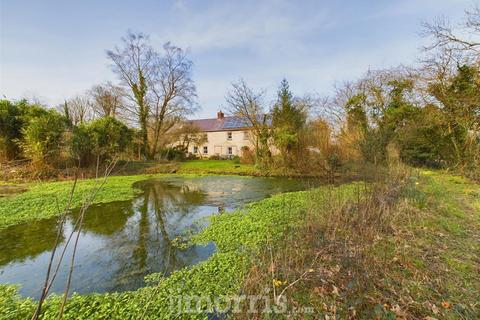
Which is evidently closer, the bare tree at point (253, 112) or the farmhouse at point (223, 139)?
the bare tree at point (253, 112)

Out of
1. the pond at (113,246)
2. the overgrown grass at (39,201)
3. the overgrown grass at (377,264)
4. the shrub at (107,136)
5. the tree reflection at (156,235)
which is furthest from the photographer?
the shrub at (107,136)

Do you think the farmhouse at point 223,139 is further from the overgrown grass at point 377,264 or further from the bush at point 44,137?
the overgrown grass at point 377,264

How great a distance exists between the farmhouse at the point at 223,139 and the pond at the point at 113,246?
71.6 feet

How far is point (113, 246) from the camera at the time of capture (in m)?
4.52

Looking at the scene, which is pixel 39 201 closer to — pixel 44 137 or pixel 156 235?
pixel 156 235

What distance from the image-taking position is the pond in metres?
3.41

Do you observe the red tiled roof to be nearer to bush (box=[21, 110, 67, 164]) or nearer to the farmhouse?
the farmhouse

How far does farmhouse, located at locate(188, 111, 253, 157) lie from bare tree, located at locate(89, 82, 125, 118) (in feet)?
30.4

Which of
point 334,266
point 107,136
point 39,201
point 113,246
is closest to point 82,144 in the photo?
point 107,136

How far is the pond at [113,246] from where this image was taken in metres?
3.41

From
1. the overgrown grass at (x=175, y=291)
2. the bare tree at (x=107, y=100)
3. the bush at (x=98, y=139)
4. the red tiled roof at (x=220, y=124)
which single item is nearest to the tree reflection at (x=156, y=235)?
the overgrown grass at (x=175, y=291)

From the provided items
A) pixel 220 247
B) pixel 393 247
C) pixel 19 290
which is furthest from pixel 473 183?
pixel 19 290

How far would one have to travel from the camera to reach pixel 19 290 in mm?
3141

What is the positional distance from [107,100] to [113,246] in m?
24.6
